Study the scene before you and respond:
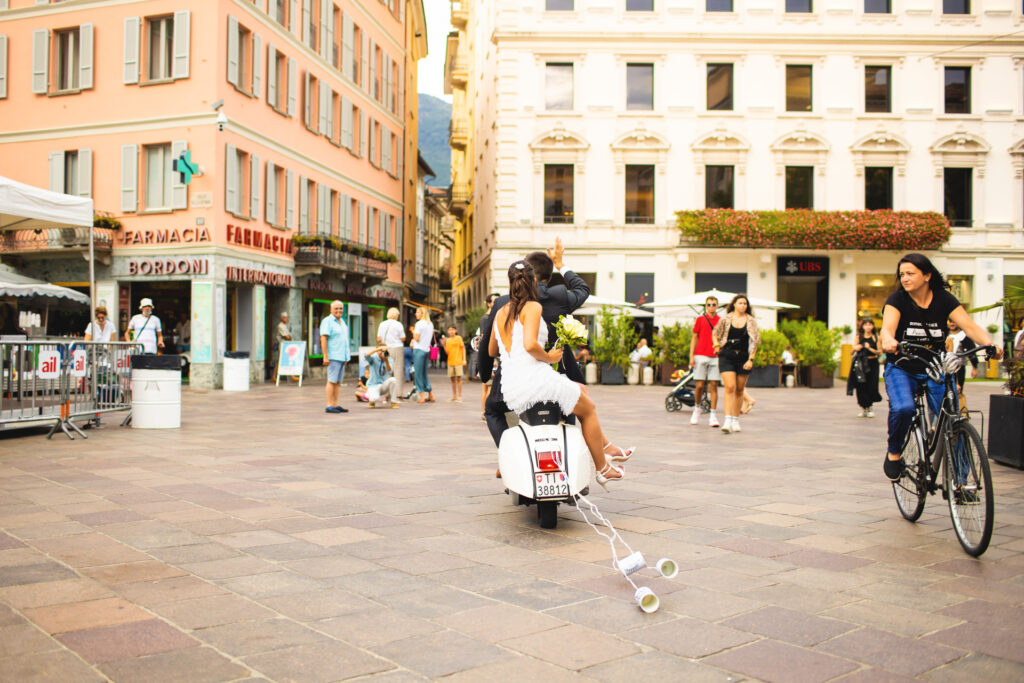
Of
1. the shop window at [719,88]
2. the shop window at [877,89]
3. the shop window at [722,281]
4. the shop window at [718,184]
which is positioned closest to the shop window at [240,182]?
the shop window at [722,281]

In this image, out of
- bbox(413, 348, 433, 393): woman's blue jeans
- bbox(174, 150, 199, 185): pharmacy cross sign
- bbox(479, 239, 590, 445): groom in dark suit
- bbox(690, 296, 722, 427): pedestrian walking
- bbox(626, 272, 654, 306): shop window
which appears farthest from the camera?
bbox(626, 272, 654, 306): shop window

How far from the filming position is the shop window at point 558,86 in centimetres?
3247

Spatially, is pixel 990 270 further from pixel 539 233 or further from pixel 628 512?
pixel 628 512

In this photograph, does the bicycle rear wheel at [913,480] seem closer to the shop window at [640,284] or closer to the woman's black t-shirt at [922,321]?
the woman's black t-shirt at [922,321]

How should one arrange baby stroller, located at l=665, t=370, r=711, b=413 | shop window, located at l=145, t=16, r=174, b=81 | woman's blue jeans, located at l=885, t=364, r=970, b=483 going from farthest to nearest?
shop window, located at l=145, t=16, r=174, b=81
baby stroller, located at l=665, t=370, r=711, b=413
woman's blue jeans, located at l=885, t=364, r=970, b=483

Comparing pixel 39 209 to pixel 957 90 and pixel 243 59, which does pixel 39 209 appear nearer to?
pixel 243 59

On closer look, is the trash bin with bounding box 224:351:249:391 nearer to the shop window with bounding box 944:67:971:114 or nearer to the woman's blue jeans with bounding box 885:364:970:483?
the woman's blue jeans with bounding box 885:364:970:483

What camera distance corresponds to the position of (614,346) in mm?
26453

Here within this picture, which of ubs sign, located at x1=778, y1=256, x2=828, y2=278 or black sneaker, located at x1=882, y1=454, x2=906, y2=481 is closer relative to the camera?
black sneaker, located at x1=882, y1=454, x2=906, y2=481

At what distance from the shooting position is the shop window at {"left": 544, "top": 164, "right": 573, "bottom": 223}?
107 feet

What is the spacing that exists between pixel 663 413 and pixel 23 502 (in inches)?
454

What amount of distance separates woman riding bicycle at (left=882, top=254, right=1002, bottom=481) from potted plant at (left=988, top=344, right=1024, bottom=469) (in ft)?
11.2

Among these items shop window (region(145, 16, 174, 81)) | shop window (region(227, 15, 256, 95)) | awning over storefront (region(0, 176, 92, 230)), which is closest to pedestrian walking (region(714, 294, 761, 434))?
awning over storefront (region(0, 176, 92, 230))

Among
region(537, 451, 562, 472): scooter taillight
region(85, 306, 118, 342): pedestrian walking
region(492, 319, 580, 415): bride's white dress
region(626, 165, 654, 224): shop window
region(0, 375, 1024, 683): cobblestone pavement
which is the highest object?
region(626, 165, 654, 224): shop window
